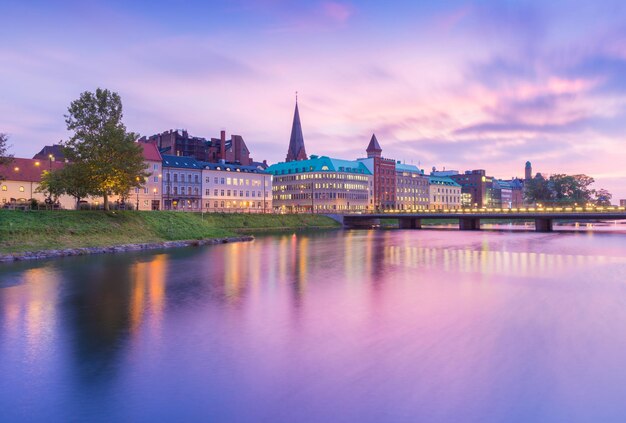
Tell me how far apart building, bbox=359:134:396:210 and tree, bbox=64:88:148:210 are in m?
126

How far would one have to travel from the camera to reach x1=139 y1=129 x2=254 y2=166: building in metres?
150

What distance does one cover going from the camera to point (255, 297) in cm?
2986

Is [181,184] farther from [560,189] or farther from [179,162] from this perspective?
[560,189]

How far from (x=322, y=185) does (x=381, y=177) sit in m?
34.5

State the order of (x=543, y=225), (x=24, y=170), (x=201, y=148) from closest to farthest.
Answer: (x=24, y=170) < (x=543, y=225) < (x=201, y=148)

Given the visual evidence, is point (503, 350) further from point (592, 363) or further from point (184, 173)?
point (184, 173)

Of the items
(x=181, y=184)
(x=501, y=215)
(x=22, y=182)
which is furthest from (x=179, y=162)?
(x=501, y=215)

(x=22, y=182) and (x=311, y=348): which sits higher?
(x=22, y=182)

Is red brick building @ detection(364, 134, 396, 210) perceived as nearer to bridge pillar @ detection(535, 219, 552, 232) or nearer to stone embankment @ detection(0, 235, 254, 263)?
bridge pillar @ detection(535, 219, 552, 232)

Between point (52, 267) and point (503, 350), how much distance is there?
3957 cm

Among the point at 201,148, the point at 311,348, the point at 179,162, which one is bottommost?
the point at 311,348

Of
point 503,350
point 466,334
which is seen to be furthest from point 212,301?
point 503,350

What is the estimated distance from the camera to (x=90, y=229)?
60469 millimetres

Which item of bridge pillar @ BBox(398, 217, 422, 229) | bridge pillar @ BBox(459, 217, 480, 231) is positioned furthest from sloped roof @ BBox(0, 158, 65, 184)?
bridge pillar @ BBox(459, 217, 480, 231)
